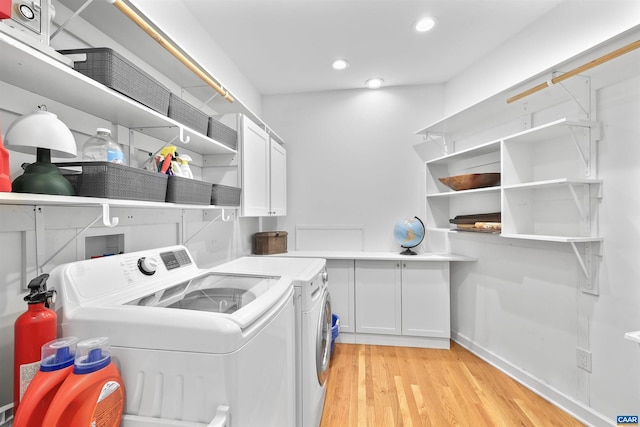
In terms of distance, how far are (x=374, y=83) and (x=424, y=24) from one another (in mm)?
973

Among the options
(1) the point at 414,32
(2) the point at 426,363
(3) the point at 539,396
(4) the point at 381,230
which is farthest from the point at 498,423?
(1) the point at 414,32

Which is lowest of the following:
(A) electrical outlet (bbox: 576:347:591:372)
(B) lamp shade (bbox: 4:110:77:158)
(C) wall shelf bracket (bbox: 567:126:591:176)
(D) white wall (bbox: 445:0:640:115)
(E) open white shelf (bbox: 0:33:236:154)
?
(A) electrical outlet (bbox: 576:347:591:372)

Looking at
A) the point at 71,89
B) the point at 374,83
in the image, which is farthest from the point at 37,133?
the point at 374,83

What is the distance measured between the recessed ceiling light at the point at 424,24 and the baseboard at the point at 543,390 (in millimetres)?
2772

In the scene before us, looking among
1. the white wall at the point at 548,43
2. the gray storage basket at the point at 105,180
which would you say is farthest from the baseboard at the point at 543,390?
the gray storage basket at the point at 105,180

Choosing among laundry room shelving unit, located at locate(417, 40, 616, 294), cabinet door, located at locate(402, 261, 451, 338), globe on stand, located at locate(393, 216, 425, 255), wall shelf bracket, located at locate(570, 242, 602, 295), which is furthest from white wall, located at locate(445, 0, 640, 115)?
cabinet door, located at locate(402, 261, 451, 338)

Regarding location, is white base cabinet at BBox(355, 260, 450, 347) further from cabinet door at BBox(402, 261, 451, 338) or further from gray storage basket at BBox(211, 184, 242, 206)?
gray storage basket at BBox(211, 184, 242, 206)

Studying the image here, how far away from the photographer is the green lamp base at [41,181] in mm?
771

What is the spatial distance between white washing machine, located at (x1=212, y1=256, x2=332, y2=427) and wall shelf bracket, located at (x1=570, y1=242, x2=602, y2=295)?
1576mm

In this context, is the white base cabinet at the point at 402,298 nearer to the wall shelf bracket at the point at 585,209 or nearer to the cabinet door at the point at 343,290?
the cabinet door at the point at 343,290

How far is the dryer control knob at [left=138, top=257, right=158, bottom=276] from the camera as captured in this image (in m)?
1.25

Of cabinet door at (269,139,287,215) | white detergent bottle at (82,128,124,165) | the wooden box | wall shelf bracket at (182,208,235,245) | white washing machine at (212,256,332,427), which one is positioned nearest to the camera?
white detergent bottle at (82,128,124,165)

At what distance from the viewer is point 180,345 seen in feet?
2.58

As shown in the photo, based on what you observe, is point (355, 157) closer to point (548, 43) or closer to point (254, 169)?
point (254, 169)
